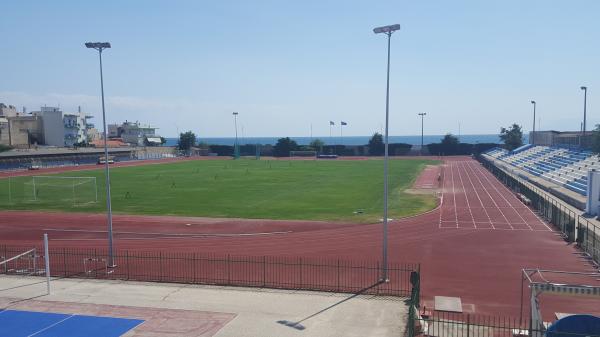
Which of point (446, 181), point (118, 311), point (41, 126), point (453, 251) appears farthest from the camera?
point (41, 126)

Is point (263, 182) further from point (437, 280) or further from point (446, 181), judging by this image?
point (437, 280)

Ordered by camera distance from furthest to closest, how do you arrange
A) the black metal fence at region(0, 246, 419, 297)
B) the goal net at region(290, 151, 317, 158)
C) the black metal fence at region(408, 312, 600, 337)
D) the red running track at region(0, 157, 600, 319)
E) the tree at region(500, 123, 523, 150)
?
the goal net at region(290, 151, 317, 158)
the tree at region(500, 123, 523, 150)
the black metal fence at region(0, 246, 419, 297)
the red running track at region(0, 157, 600, 319)
the black metal fence at region(408, 312, 600, 337)

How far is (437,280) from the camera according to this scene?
79.7 ft

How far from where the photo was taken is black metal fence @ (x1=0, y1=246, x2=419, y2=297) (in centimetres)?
2367

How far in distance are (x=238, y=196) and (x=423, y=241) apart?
1107 inches

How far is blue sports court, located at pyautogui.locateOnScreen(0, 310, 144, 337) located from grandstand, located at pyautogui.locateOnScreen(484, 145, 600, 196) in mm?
45593

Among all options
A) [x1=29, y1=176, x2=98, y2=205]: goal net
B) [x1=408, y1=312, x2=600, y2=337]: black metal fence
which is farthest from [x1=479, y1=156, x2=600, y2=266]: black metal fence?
[x1=29, y1=176, x2=98, y2=205]: goal net

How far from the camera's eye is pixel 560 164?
2650 inches

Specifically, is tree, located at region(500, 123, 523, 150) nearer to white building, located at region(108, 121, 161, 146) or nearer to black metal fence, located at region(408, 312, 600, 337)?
black metal fence, located at region(408, 312, 600, 337)

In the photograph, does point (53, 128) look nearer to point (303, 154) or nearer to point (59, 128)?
point (59, 128)

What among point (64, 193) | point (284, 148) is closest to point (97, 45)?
Result: point (64, 193)

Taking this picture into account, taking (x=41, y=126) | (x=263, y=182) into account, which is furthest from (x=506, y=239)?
(x=41, y=126)

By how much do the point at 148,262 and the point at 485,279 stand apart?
61.8 ft

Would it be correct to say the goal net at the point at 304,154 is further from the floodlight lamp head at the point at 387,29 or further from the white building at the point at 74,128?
the floodlight lamp head at the point at 387,29
